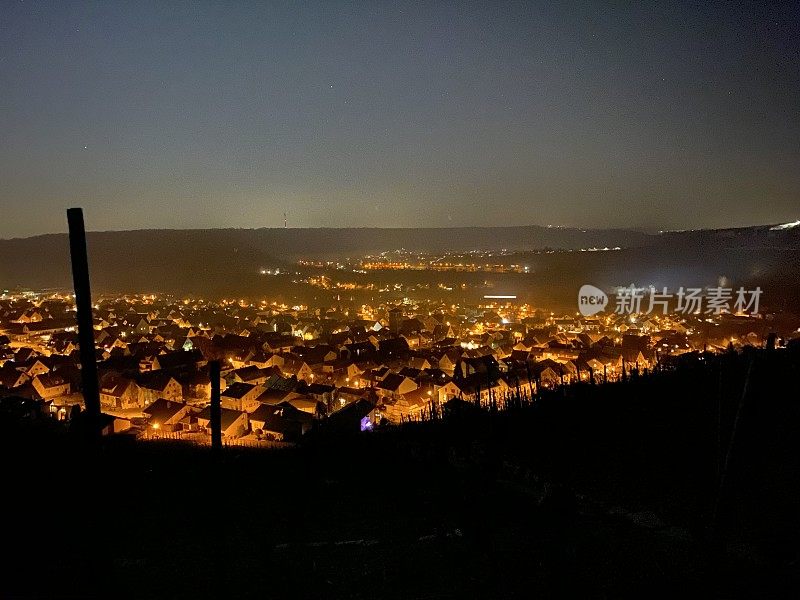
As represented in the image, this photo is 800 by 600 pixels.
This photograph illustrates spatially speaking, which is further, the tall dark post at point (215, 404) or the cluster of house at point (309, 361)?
the cluster of house at point (309, 361)

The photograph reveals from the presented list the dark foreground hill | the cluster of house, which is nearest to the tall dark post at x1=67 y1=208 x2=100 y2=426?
the dark foreground hill

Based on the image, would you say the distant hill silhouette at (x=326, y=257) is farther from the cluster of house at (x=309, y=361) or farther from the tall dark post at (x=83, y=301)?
the tall dark post at (x=83, y=301)

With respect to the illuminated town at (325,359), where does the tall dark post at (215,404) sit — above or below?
above

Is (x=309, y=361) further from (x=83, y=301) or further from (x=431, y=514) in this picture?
(x=83, y=301)

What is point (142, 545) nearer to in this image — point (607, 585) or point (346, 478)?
point (346, 478)

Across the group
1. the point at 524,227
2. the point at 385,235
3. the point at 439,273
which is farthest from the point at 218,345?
the point at 524,227

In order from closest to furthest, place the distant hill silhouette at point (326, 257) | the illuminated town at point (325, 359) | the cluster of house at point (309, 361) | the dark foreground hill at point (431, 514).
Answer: the dark foreground hill at point (431, 514) < the illuminated town at point (325, 359) < the cluster of house at point (309, 361) < the distant hill silhouette at point (326, 257)

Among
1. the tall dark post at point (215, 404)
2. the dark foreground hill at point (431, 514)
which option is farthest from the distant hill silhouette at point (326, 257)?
the tall dark post at point (215, 404)

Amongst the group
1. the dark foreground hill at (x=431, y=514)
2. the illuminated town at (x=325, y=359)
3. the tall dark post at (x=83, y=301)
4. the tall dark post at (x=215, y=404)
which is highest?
the tall dark post at (x=83, y=301)
